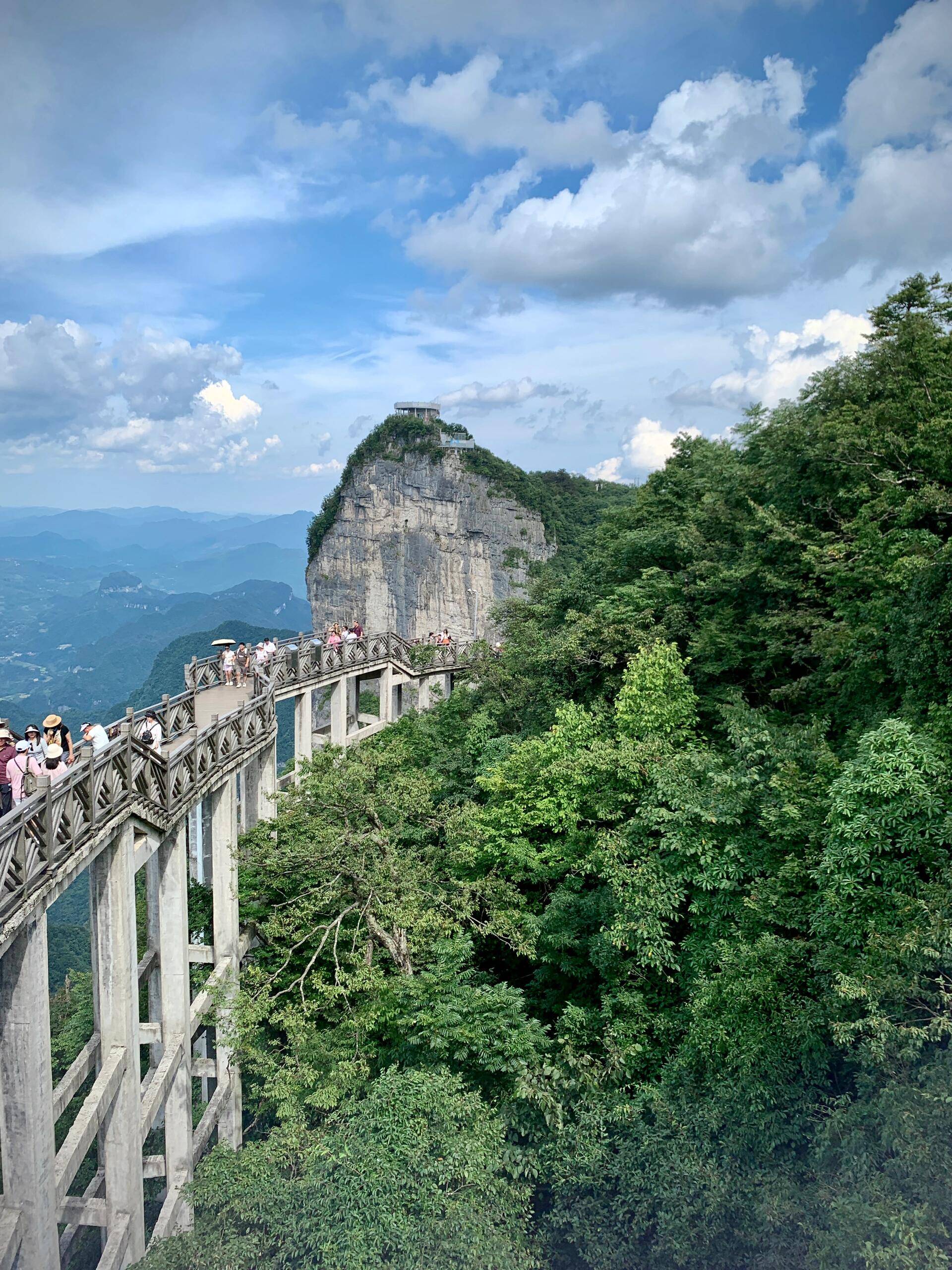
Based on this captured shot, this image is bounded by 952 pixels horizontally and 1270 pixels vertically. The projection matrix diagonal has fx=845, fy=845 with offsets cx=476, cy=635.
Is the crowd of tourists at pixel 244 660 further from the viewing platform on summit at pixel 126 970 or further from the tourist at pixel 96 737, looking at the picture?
the tourist at pixel 96 737

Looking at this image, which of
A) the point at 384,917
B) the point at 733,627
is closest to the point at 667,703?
the point at 733,627

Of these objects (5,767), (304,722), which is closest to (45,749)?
(5,767)

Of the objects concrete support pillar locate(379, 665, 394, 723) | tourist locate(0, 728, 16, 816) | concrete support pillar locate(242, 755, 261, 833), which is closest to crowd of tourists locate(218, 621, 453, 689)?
concrete support pillar locate(242, 755, 261, 833)

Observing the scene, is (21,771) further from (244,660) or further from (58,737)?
(244,660)

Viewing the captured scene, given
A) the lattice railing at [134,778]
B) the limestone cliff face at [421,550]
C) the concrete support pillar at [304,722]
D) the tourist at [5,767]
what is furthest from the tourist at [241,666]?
the limestone cliff face at [421,550]

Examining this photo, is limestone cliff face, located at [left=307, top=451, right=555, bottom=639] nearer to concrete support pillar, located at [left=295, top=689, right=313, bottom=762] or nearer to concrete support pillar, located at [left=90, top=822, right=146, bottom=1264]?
concrete support pillar, located at [left=295, top=689, right=313, bottom=762]

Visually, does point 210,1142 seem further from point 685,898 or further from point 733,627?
point 733,627
